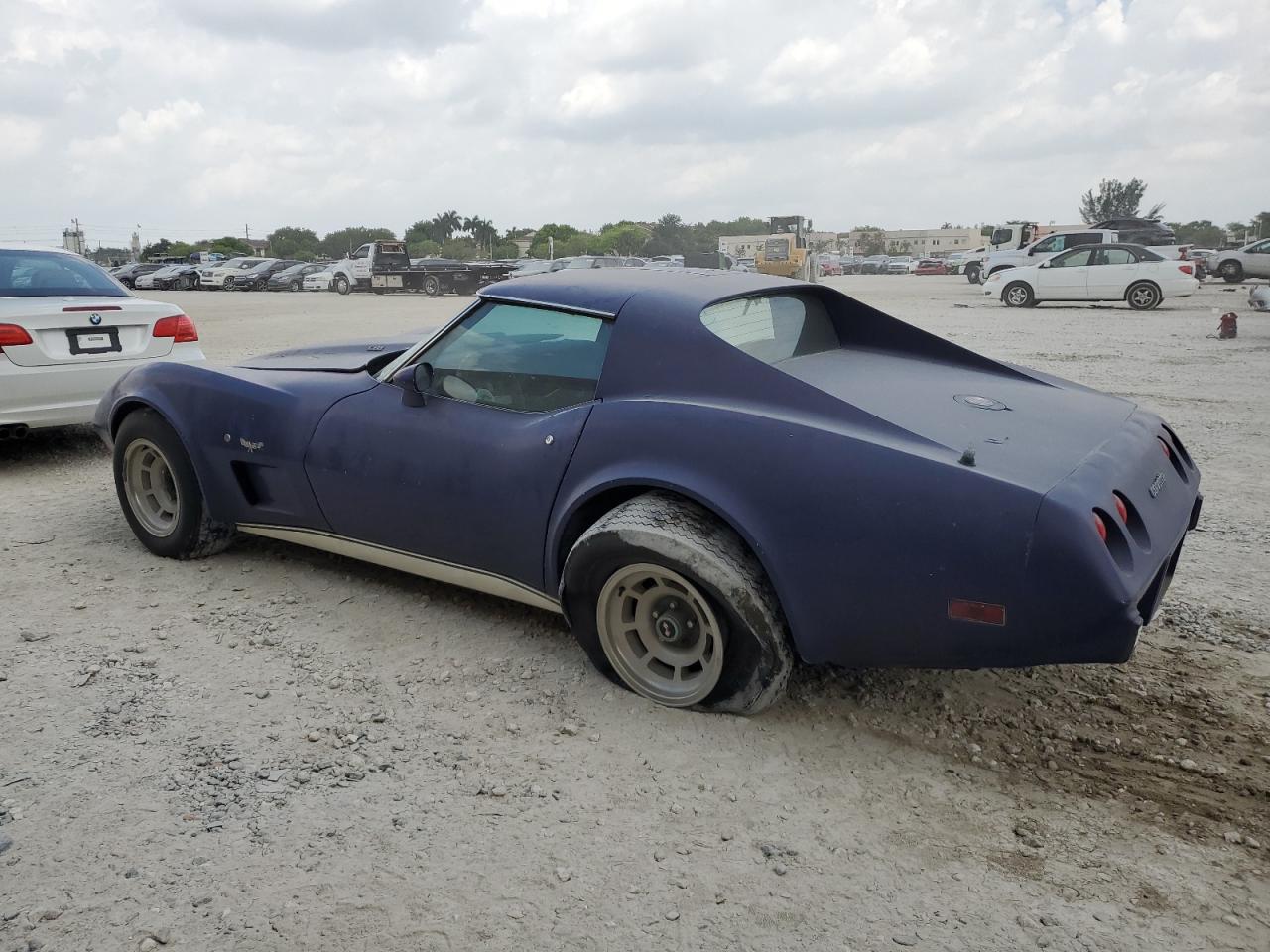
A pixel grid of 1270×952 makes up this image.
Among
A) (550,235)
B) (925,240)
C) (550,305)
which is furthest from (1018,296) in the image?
(925,240)

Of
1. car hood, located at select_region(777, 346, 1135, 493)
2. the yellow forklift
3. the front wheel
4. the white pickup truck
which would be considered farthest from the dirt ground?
the yellow forklift

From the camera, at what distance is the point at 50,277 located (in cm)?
627

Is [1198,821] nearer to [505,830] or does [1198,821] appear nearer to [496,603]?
[505,830]

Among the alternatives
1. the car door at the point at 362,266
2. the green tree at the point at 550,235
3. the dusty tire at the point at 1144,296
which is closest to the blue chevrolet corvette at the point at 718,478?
the dusty tire at the point at 1144,296

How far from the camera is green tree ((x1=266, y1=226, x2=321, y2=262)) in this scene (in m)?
93.4

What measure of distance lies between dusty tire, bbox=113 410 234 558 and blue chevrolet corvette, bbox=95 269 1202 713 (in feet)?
0.13

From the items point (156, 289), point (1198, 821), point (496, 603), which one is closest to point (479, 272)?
point (156, 289)

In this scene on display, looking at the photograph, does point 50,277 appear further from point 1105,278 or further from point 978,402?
point 1105,278

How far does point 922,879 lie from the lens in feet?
7.45

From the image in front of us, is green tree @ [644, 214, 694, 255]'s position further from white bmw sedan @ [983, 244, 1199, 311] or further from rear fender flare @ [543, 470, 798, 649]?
rear fender flare @ [543, 470, 798, 649]

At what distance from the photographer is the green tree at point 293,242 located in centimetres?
9344

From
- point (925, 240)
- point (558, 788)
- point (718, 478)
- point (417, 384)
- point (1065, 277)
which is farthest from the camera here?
point (925, 240)

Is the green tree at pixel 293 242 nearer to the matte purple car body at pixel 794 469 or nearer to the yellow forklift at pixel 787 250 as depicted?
the yellow forklift at pixel 787 250

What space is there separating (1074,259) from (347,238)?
291 feet
